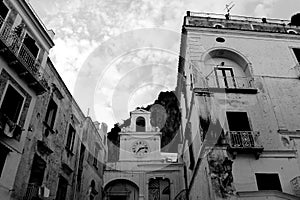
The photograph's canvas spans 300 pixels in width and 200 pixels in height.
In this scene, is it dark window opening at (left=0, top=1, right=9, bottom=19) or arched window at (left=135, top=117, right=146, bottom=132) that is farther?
arched window at (left=135, top=117, right=146, bottom=132)

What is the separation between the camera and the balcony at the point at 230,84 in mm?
15312

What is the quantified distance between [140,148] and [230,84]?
46.6ft

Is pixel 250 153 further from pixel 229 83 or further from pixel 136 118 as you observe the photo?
pixel 136 118

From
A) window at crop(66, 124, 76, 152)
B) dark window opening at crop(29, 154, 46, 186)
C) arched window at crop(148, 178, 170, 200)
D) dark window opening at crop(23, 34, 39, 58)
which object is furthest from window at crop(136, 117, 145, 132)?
dark window opening at crop(23, 34, 39, 58)

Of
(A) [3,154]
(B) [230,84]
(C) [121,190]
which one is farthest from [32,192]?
(C) [121,190]

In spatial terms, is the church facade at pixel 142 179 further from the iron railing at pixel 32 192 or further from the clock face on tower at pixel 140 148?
the iron railing at pixel 32 192

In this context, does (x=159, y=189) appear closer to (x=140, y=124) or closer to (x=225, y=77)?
(x=140, y=124)

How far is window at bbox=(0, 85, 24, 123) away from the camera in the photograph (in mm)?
11742

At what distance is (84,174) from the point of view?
62.4 ft

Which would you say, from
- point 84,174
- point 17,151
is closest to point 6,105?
point 17,151

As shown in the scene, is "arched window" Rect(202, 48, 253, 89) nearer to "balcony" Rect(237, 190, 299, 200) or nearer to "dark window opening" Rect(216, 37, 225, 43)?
"dark window opening" Rect(216, 37, 225, 43)

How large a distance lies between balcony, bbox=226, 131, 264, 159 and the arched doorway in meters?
13.1

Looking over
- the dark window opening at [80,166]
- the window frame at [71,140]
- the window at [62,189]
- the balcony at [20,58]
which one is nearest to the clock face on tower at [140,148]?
the dark window opening at [80,166]

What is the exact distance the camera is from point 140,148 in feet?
90.3
